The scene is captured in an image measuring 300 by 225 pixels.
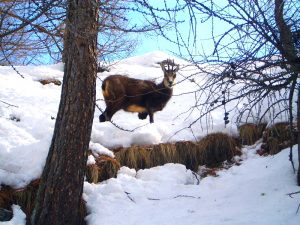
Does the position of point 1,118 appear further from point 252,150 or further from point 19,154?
point 252,150

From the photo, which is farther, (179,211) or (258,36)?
(179,211)

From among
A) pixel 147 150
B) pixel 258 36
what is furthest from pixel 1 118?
pixel 258 36

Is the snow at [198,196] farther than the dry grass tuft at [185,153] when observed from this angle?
No

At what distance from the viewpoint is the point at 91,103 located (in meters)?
4.75

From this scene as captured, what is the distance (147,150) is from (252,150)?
1642 mm

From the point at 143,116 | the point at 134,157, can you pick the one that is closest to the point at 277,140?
the point at 134,157

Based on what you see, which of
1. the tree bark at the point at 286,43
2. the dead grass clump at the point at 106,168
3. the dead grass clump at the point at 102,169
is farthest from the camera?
the dead grass clump at the point at 106,168

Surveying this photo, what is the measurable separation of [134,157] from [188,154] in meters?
0.87

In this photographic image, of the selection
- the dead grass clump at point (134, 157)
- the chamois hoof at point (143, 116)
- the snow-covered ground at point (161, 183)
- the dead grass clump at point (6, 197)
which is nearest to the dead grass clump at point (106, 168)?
the snow-covered ground at point (161, 183)

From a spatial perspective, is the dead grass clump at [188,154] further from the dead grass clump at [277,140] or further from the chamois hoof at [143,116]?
the chamois hoof at [143,116]

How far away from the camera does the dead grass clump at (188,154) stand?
265 inches

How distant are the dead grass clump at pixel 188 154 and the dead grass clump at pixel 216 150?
0.23 ft

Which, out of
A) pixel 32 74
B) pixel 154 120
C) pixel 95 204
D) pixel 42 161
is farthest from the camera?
pixel 32 74

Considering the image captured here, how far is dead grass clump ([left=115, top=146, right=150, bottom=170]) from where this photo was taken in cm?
643
